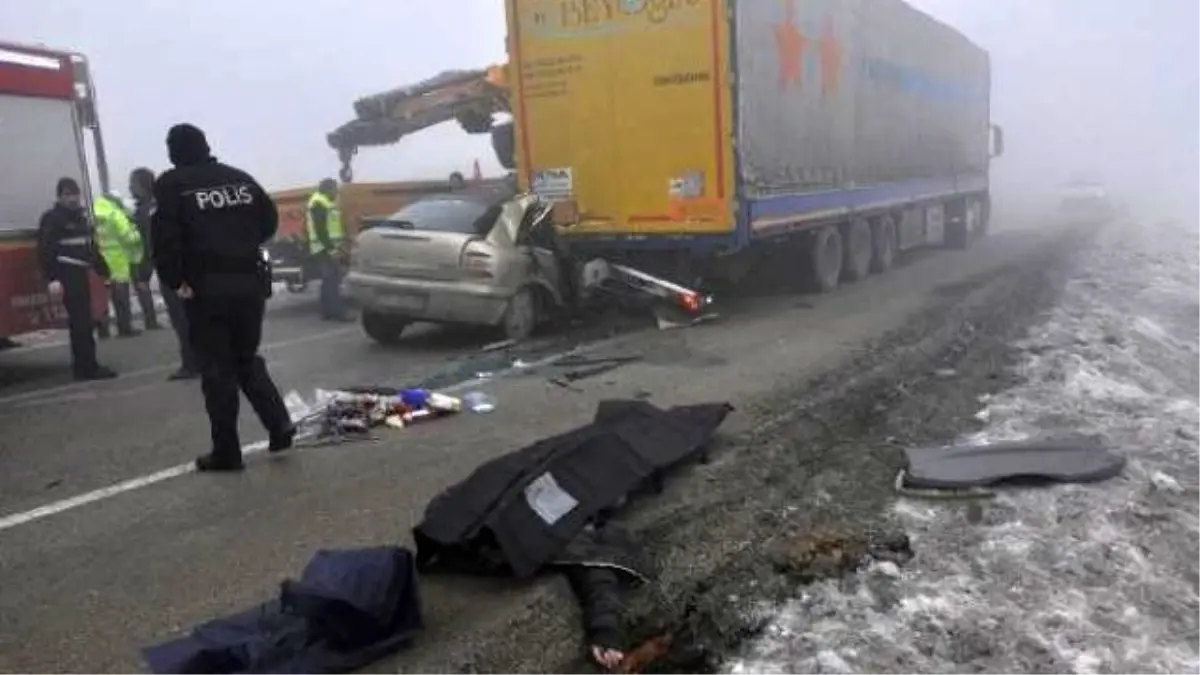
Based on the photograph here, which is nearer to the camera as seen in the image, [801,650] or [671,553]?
[801,650]

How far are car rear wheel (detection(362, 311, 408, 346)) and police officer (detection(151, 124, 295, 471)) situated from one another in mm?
4746

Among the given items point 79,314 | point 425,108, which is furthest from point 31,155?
point 425,108

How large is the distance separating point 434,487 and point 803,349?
15.5 feet

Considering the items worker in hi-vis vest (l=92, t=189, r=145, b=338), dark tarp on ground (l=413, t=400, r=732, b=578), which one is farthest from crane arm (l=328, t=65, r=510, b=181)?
dark tarp on ground (l=413, t=400, r=732, b=578)

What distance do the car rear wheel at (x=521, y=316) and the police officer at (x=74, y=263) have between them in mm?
3518

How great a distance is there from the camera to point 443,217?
10555mm

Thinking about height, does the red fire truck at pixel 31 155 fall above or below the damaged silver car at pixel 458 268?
above

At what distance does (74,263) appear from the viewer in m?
9.36

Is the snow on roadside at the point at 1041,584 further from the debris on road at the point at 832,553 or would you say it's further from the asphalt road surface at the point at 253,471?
the asphalt road surface at the point at 253,471

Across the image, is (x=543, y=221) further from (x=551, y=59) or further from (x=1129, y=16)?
(x=1129, y=16)

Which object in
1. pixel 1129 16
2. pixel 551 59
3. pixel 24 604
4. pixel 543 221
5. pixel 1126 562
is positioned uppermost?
pixel 1129 16

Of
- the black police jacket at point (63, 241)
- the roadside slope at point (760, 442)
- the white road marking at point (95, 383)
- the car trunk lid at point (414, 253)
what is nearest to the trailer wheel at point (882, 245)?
the roadside slope at point (760, 442)

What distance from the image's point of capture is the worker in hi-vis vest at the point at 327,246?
520 inches

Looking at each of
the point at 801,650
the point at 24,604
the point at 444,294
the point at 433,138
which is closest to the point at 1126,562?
the point at 801,650
